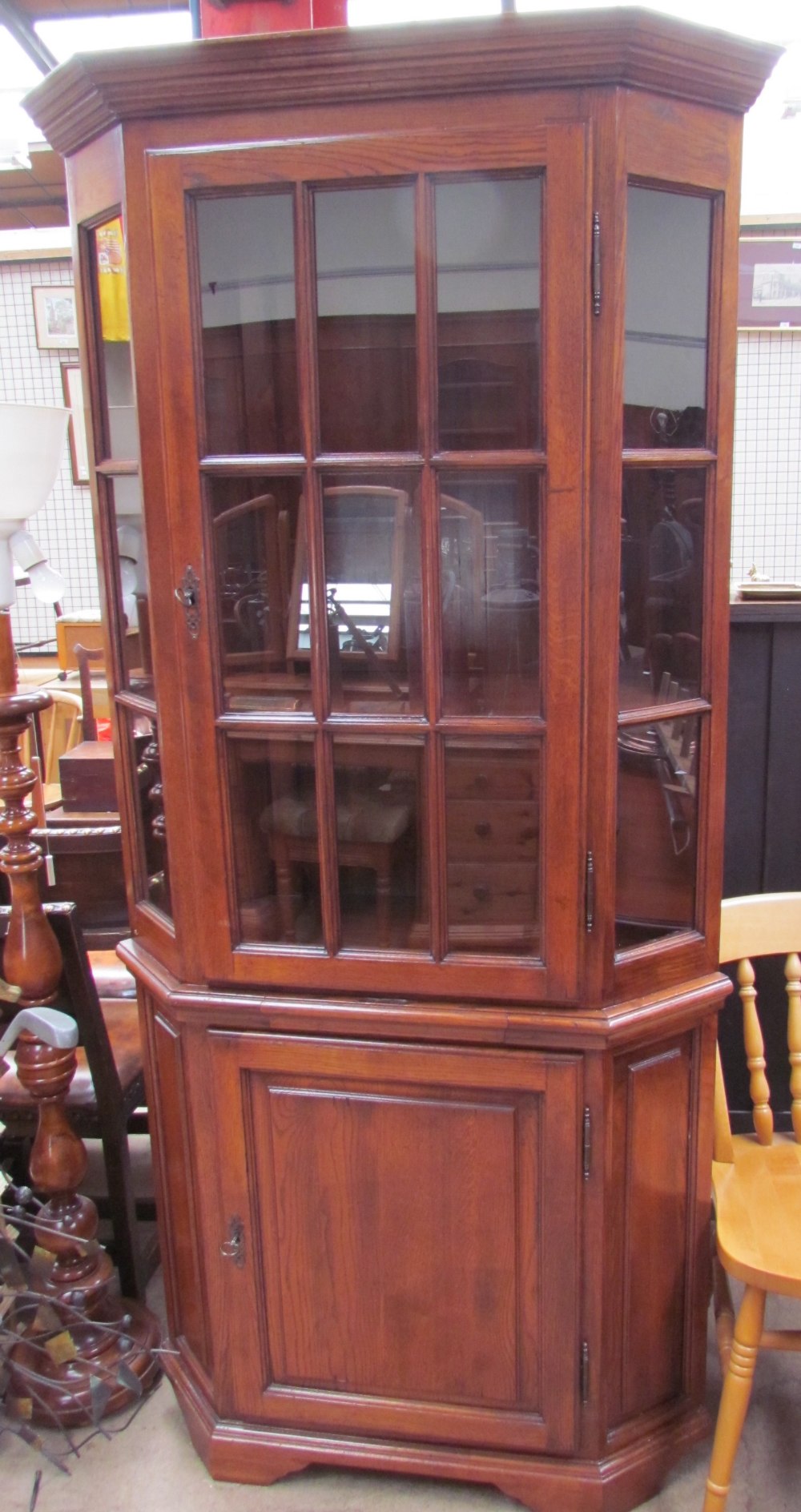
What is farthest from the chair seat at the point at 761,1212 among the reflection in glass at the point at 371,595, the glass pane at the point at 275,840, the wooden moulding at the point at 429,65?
the wooden moulding at the point at 429,65

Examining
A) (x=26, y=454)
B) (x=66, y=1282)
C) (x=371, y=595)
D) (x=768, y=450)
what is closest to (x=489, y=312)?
(x=371, y=595)

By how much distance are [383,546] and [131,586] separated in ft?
1.26

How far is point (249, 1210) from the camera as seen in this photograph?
5.17 ft

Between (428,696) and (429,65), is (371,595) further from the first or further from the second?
(429,65)

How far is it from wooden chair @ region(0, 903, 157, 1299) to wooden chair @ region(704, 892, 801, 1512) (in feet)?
3.19

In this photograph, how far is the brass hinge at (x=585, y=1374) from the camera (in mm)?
1515

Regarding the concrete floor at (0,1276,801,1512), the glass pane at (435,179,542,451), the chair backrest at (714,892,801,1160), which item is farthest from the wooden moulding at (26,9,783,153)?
the concrete floor at (0,1276,801,1512)

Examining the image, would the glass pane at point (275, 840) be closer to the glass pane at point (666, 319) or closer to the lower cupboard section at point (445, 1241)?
the lower cupboard section at point (445, 1241)

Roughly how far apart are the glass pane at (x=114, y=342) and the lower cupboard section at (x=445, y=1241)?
793 mm

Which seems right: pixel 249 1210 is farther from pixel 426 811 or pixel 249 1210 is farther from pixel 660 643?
pixel 660 643

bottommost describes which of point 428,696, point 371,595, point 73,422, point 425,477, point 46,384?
point 428,696

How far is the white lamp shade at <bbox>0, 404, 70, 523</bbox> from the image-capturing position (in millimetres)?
1462

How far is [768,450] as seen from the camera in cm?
388

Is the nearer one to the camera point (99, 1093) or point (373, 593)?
point (373, 593)
